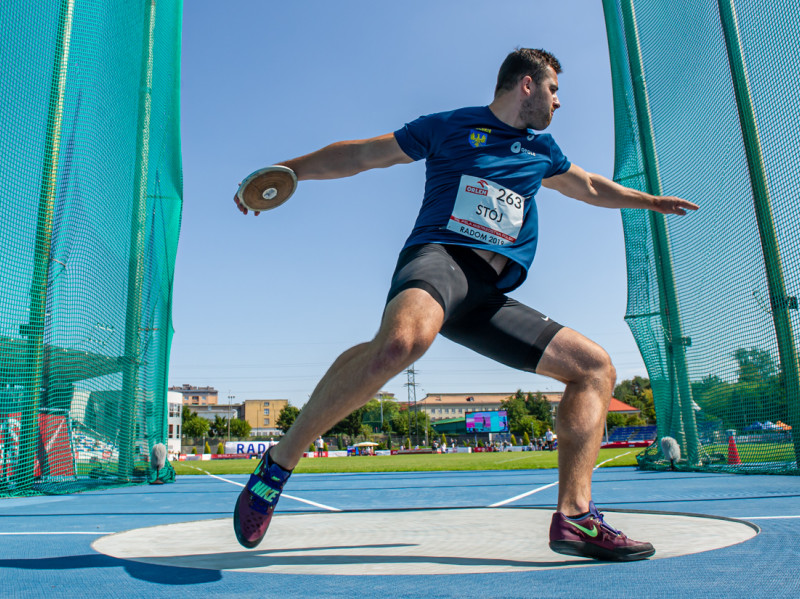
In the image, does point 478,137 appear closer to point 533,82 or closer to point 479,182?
point 479,182

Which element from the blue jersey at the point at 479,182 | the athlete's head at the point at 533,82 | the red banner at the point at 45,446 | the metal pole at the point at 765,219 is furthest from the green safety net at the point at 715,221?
the red banner at the point at 45,446

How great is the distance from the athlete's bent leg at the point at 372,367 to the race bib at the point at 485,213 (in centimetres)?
44

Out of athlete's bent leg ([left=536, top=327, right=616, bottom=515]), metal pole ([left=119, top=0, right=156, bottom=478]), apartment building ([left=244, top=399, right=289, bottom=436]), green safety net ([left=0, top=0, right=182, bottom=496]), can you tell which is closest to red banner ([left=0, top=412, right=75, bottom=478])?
green safety net ([left=0, top=0, right=182, bottom=496])

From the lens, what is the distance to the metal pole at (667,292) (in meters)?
7.95

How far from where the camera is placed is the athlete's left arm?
2.94 metres

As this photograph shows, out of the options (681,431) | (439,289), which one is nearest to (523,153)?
(439,289)

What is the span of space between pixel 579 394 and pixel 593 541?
0.55m

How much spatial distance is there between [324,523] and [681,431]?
6.53m

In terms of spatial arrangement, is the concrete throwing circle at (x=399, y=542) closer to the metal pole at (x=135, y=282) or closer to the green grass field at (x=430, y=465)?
the metal pole at (x=135, y=282)

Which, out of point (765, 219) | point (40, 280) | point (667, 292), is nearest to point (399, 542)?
point (40, 280)

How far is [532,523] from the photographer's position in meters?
3.01

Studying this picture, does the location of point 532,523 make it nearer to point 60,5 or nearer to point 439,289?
point 439,289

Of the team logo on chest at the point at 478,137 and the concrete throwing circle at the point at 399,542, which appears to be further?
the team logo on chest at the point at 478,137

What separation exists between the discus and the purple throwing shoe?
3.34ft
